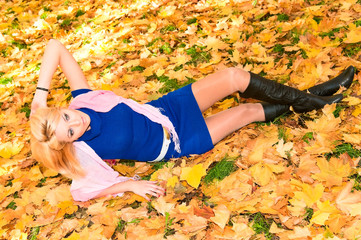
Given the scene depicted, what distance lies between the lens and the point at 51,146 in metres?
2.28

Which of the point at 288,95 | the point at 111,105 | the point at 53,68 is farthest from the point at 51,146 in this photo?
the point at 288,95

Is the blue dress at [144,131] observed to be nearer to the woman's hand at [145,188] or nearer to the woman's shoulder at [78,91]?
the woman's shoulder at [78,91]

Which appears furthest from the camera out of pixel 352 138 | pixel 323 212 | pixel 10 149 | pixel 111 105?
pixel 10 149

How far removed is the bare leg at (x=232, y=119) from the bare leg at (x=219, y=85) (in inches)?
6.5

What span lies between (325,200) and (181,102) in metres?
1.39

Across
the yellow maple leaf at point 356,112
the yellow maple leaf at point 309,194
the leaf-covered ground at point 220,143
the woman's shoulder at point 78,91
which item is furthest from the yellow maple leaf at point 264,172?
the woman's shoulder at point 78,91

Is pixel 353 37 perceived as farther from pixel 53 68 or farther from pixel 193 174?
pixel 53 68

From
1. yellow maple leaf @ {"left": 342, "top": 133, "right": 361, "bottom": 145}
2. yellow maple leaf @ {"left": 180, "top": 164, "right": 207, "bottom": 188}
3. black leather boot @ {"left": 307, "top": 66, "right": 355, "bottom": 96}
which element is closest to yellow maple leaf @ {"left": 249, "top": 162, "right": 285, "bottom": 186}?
yellow maple leaf @ {"left": 180, "top": 164, "right": 207, "bottom": 188}

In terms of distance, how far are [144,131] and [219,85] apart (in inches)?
28.6

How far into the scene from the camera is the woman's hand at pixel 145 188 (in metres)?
2.48

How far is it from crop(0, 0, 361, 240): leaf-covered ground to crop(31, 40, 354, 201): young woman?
124 millimetres

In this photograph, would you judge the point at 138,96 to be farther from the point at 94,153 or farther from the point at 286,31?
the point at 286,31

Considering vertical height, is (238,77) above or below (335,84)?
above

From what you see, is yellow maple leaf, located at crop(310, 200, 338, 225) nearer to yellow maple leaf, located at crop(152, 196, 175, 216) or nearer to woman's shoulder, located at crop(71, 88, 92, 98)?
yellow maple leaf, located at crop(152, 196, 175, 216)
